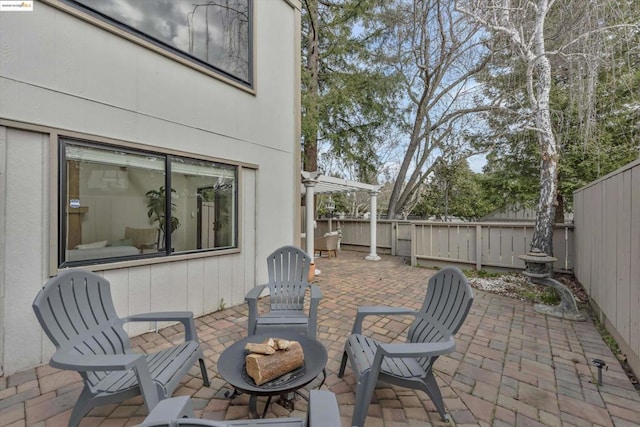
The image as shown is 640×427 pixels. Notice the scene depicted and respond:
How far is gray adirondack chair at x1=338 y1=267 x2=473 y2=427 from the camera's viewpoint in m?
1.81

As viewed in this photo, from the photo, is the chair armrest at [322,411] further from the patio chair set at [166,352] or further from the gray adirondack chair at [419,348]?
the gray adirondack chair at [419,348]

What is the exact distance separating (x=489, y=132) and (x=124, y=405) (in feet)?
40.0

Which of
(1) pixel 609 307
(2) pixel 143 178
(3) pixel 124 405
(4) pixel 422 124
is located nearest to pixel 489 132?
(4) pixel 422 124

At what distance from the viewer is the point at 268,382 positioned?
1.71m

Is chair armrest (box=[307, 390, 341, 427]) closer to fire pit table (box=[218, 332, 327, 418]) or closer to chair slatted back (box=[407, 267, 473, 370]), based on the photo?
fire pit table (box=[218, 332, 327, 418])

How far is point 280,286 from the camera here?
3.39 metres

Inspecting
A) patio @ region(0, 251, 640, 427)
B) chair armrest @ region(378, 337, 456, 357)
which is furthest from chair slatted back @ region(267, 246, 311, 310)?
chair armrest @ region(378, 337, 456, 357)

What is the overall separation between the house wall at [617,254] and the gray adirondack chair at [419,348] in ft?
5.48

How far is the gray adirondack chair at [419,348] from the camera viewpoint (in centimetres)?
181

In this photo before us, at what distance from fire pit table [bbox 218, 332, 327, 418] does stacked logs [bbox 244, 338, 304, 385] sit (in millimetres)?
33

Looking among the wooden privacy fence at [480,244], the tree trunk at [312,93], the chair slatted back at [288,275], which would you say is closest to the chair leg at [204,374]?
the chair slatted back at [288,275]

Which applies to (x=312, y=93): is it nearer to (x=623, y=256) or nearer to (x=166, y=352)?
(x=623, y=256)

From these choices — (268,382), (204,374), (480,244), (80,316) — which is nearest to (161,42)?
(80,316)

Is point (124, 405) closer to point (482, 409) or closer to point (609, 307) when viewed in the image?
point (482, 409)
